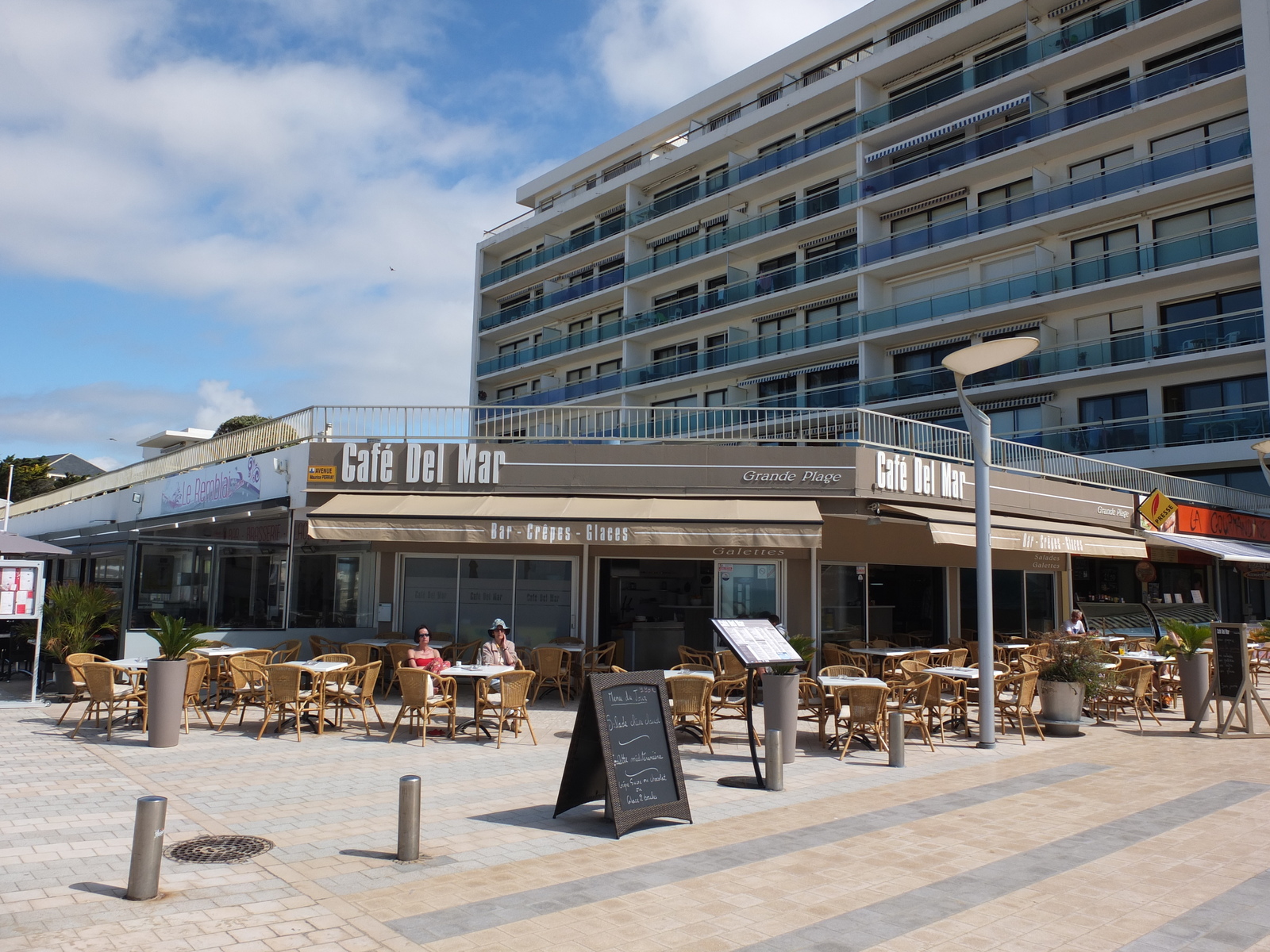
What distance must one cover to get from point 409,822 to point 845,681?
599 centimetres

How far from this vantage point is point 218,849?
5988 millimetres

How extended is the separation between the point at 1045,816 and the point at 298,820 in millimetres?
5629

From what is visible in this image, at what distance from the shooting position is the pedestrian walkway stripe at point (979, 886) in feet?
15.2

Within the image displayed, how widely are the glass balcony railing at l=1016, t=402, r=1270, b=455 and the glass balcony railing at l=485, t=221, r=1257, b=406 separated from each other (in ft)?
7.14

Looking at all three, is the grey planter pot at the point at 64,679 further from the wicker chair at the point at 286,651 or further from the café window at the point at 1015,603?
the café window at the point at 1015,603

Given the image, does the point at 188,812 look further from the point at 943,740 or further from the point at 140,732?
the point at 943,740

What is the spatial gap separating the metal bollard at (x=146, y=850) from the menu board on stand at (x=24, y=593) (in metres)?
9.22

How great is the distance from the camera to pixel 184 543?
48.4ft

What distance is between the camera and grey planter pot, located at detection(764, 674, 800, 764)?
9.70 m

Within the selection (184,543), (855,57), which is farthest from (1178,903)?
(855,57)

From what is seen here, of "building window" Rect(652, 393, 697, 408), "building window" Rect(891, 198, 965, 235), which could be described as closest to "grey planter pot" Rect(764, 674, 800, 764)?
"building window" Rect(891, 198, 965, 235)

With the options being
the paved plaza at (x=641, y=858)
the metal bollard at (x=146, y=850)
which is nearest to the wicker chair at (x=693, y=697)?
the paved plaza at (x=641, y=858)

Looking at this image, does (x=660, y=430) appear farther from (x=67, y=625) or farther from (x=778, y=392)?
(x=778, y=392)

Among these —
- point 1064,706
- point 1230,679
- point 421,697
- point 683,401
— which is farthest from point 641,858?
point 683,401
